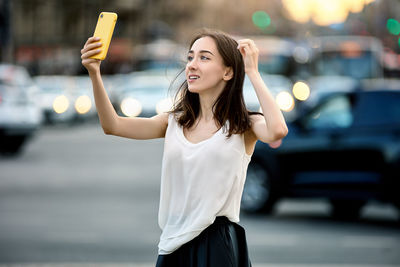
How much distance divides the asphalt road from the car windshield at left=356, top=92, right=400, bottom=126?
130 centimetres

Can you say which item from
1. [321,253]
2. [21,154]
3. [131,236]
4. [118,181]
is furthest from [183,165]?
[21,154]

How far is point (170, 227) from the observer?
364cm

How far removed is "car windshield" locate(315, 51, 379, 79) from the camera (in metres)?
32.4

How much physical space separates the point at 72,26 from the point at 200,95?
2557 inches

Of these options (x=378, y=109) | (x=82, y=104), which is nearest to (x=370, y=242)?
(x=378, y=109)

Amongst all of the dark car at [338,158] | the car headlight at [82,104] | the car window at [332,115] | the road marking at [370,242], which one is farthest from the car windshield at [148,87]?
the road marking at [370,242]

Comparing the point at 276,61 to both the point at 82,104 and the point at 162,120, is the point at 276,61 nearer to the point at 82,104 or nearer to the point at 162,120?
the point at 82,104

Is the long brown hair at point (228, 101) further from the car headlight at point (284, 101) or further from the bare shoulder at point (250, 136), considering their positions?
the car headlight at point (284, 101)

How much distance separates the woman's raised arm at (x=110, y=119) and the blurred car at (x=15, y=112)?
15.8 meters

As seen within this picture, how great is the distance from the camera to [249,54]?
359 centimetres

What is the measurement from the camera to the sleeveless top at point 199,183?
356 centimetres

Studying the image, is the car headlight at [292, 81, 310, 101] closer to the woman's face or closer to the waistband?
the woman's face

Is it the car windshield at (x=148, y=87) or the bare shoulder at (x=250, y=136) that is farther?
the car windshield at (x=148, y=87)

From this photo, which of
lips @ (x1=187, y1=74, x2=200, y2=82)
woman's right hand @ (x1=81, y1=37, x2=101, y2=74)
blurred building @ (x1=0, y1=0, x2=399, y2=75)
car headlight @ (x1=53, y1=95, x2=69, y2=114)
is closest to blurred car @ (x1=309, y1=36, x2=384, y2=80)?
car headlight @ (x1=53, y1=95, x2=69, y2=114)
